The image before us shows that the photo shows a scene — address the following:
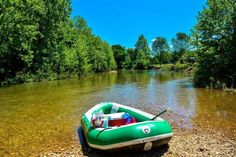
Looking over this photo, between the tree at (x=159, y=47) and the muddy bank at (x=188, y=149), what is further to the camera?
the tree at (x=159, y=47)

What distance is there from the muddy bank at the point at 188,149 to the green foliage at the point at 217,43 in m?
15.9

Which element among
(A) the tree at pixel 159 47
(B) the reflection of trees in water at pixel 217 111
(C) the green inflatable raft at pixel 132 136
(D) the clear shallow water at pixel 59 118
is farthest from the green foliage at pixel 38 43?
(A) the tree at pixel 159 47

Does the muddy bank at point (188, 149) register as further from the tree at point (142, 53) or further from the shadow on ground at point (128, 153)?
the tree at point (142, 53)

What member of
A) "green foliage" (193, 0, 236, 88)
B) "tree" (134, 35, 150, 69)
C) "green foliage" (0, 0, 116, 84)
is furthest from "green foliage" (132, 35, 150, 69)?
"green foliage" (193, 0, 236, 88)

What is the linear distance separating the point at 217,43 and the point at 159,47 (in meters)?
86.7

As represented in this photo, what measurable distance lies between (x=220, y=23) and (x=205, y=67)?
4.22 meters

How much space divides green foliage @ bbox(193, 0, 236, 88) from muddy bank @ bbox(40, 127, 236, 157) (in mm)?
15919

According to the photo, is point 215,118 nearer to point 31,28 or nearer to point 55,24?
point 31,28

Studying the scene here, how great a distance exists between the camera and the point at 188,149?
827 cm

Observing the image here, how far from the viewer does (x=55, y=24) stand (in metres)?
43.5

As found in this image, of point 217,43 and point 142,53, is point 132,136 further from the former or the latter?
point 142,53

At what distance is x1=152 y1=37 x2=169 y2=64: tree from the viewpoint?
110 meters

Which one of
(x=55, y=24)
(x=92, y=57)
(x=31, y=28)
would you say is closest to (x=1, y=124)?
(x=31, y=28)

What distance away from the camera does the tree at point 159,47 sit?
360 feet
